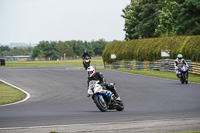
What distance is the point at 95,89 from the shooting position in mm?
13789

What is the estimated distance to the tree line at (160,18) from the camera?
59.3m

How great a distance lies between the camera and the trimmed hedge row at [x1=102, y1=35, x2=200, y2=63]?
41.1 meters

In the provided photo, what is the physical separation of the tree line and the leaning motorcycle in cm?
4323

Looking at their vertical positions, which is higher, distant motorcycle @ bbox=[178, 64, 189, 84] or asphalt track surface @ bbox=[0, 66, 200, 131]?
distant motorcycle @ bbox=[178, 64, 189, 84]

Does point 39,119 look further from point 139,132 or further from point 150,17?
point 150,17

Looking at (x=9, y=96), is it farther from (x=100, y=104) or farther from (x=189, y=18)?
(x=189, y=18)

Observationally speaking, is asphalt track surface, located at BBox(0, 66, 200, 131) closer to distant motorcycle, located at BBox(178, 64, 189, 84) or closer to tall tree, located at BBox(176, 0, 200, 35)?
distant motorcycle, located at BBox(178, 64, 189, 84)

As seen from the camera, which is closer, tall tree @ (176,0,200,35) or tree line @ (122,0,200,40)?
tall tree @ (176,0,200,35)

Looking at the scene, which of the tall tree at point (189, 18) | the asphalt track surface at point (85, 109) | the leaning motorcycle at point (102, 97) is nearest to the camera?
the asphalt track surface at point (85, 109)

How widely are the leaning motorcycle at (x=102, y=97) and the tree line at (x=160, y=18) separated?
43226 millimetres

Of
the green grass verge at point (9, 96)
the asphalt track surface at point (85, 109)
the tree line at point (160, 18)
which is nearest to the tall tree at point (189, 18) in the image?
the tree line at point (160, 18)

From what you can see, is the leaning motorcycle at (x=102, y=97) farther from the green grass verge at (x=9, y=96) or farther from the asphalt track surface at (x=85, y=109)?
the green grass verge at (x=9, y=96)

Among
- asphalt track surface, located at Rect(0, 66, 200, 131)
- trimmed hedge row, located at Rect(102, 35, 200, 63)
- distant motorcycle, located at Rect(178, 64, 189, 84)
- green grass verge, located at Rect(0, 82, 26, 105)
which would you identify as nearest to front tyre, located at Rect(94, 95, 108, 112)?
asphalt track surface, located at Rect(0, 66, 200, 131)

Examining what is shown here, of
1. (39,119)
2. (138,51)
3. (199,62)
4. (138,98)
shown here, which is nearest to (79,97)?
(138,98)
